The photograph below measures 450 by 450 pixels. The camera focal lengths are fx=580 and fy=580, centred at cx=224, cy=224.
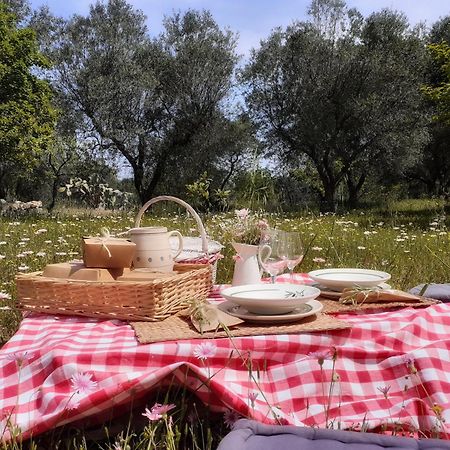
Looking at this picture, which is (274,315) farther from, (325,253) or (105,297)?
(325,253)

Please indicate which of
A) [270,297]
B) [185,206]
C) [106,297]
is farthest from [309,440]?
[185,206]

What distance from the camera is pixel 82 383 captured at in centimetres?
214

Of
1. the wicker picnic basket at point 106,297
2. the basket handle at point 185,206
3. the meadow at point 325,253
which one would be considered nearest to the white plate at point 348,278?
the meadow at point 325,253

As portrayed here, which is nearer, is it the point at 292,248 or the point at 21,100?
the point at 292,248

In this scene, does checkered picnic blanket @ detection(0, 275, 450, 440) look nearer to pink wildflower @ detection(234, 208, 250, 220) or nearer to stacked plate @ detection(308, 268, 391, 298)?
stacked plate @ detection(308, 268, 391, 298)

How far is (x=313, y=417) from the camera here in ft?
7.73

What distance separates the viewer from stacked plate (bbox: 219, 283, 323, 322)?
8.56 feet

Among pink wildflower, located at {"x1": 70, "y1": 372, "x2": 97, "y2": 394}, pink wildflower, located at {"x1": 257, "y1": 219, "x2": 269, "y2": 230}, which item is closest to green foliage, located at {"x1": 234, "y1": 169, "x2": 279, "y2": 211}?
pink wildflower, located at {"x1": 257, "y1": 219, "x2": 269, "y2": 230}

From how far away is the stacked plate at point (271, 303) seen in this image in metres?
2.61

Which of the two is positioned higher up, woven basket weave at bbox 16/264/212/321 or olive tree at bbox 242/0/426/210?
olive tree at bbox 242/0/426/210

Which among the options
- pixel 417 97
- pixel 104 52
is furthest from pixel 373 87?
pixel 104 52

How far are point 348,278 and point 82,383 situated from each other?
69.2 inches

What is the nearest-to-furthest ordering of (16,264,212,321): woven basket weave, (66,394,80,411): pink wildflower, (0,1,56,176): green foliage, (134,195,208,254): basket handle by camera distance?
1. (66,394,80,411): pink wildflower
2. (16,264,212,321): woven basket weave
3. (134,195,208,254): basket handle
4. (0,1,56,176): green foliage

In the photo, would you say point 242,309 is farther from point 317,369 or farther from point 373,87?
point 373,87
